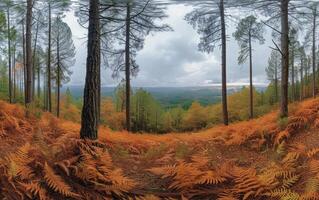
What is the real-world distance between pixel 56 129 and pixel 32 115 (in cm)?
265

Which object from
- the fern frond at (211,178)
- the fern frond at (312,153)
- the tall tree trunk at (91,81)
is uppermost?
the tall tree trunk at (91,81)

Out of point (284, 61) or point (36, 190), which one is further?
point (284, 61)

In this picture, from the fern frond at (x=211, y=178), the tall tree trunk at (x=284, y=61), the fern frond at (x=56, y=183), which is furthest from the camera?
the tall tree trunk at (x=284, y=61)

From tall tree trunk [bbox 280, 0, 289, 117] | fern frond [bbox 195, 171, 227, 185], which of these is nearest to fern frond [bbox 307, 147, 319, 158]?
fern frond [bbox 195, 171, 227, 185]

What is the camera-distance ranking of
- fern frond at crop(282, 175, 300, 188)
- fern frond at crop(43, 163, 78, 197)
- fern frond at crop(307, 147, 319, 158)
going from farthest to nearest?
fern frond at crop(307, 147, 319, 158) → fern frond at crop(282, 175, 300, 188) → fern frond at crop(43, 163, 78, 197)

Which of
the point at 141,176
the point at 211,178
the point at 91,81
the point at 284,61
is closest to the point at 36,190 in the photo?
the point at 141,176

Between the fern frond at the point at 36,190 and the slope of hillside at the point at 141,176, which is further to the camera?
the slope of hillside at the point at 141,176

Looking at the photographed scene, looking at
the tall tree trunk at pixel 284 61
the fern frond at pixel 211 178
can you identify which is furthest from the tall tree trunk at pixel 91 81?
the tall tree trunk at pixel 284 61

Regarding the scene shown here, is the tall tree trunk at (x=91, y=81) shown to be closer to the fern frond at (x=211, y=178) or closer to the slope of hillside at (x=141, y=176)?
the slope of hillside at (x=141, y=176)

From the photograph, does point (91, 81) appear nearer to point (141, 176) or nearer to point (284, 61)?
point (141, 176)

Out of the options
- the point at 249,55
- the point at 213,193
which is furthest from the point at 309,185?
the point at 249,55

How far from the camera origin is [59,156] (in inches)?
266

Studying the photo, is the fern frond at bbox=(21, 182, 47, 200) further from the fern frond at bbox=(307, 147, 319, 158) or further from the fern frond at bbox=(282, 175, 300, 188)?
the fern frond at bbox=(307, 147, 319, 158)

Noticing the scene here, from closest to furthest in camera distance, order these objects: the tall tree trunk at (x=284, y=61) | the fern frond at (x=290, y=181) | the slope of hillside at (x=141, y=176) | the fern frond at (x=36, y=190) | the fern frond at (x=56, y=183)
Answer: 1. the fern frond at (x=36, y=190)
2. the fern frond at (x=56, y=183)
3. the slope of hillside at (x=141, y=176)
4. the fern frond at (x=290, y=181)
5. the tall tree trunk at (x=284, y=61)
